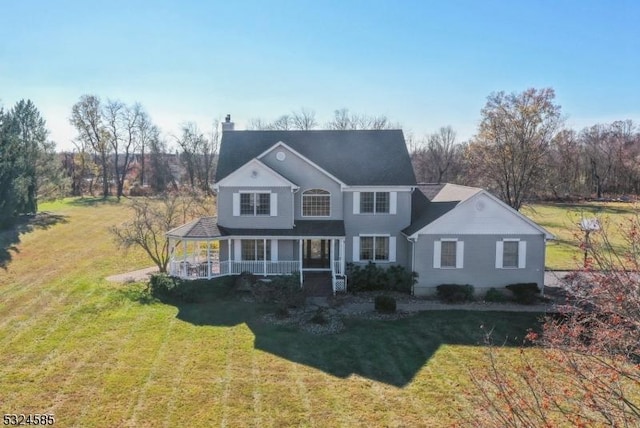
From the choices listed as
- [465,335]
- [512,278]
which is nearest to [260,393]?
[465,335]

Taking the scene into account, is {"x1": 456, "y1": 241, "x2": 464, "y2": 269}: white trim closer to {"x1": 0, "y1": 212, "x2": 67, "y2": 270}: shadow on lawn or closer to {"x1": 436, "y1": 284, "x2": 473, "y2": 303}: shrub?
{"x1": 436, "y1": 284, "x2": 473, "y2": 303}: shrub

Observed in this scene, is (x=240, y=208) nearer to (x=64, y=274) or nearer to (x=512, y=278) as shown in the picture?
(x=64, y=274)

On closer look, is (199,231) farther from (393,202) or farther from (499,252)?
(499,252)

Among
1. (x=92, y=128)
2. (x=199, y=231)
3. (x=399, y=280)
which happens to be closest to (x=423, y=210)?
(x=399, y=280)

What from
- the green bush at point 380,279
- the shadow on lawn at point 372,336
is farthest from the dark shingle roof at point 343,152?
the shadow on lawn at point 372,336

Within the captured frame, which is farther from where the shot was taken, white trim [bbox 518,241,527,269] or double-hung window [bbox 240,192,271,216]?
double-hung window [bbox 240,192,271,216]

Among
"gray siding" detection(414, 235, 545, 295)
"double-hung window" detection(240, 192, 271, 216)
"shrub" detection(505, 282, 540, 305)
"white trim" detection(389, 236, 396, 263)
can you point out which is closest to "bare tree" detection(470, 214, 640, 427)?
"shrub" detection(505, 282, 540, 305)

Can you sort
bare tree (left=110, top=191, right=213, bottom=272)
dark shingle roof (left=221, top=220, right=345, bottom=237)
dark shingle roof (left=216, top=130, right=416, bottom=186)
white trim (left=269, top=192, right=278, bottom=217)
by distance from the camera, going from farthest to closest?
dark shingle roof (left=216, top=130, right=416, bottom=186) < bare tree (left=110, top=191, right=213, bottom=272) < white trim (left=269, top=192, right=278, bottom=217) < dark shingle roof (left=221, top=220, right=345, bottom=237)
